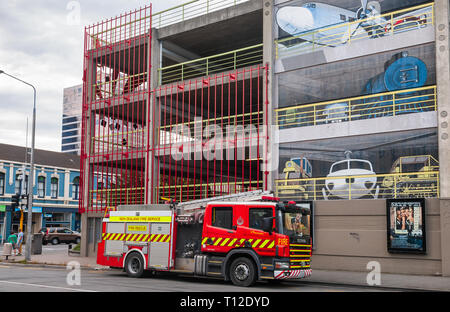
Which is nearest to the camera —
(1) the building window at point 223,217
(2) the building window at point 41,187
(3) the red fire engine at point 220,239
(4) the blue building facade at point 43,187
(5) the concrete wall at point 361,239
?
(3) the red fire engine at point 220,239

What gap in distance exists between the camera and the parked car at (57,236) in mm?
48031

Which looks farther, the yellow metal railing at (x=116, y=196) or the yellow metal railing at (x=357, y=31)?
the yellow metal railing at (x=116, y=196)

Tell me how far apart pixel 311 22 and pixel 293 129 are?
5046 millimetres

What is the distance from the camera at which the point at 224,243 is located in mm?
15758

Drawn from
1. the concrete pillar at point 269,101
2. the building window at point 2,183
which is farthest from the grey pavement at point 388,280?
the building window at point 2,183

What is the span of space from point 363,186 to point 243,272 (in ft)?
24.9

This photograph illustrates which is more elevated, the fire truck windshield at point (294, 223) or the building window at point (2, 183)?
the building window at point (2, 183)

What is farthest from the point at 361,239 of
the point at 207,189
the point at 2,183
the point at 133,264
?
the point at 2,183

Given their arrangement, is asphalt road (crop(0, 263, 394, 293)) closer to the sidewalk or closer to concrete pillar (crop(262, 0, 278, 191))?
the sidewalk

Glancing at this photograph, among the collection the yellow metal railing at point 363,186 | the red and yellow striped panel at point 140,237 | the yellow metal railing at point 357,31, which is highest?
the yellow metal railing at point 357,31

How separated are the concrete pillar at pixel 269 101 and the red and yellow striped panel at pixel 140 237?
739 cm

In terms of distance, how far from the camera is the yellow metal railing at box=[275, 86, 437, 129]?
19.8 meters

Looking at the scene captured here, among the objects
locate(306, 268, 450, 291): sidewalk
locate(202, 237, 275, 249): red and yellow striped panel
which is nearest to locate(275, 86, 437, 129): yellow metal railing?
locate(306, 268, 450, 291): sidewalk

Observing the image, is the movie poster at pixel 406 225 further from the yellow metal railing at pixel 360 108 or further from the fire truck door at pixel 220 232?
the fire truck door at pixel 220 232
